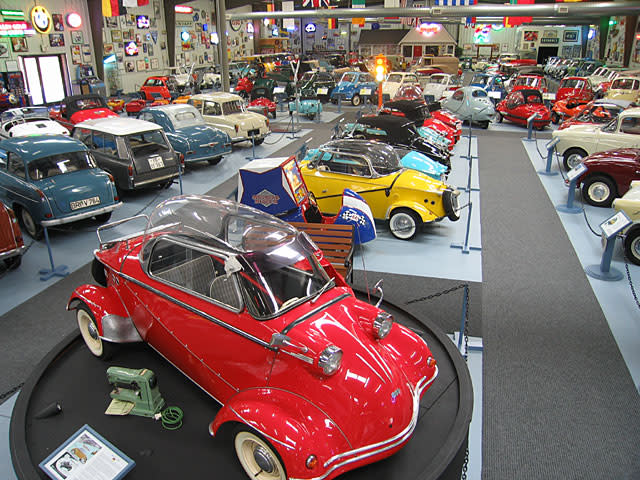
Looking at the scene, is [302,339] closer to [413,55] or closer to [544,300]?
[544,300]

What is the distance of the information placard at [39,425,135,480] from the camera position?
356cm

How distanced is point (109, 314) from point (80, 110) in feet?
44.6

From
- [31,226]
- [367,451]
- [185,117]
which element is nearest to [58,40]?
[185,117]

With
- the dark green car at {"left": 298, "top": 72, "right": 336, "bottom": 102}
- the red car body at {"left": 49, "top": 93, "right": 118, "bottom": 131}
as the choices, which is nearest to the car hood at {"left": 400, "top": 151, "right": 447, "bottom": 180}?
the red car body at {"left": 49, "top": 93, "right": 118, "bottom": 131}

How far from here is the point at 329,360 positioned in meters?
3.40

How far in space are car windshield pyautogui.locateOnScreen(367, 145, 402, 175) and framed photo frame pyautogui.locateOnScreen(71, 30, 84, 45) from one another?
20645mm

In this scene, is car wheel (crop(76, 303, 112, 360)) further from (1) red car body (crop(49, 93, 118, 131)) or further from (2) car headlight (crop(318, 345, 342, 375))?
(1) red car body (crop(49, 93, 118, 131))

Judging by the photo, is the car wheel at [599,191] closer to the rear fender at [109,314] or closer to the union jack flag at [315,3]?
the rear fender at [109,314]

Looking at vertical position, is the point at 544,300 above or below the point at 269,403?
below

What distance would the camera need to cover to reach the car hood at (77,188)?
8.20 m

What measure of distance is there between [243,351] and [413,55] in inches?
1660

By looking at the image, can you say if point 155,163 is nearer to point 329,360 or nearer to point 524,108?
point 329,360

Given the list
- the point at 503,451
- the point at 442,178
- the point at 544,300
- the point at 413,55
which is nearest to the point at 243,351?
the point at 503,451

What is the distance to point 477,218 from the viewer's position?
392 inches
